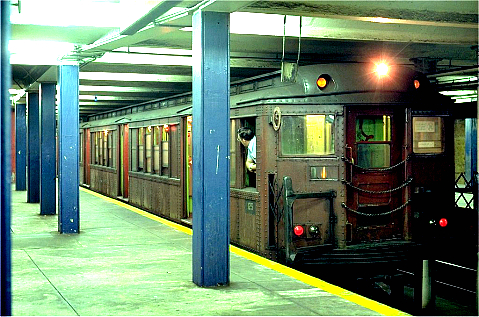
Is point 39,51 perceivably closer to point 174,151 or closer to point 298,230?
point 174,151

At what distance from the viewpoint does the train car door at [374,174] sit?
852cm

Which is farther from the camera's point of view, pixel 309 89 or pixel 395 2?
pixel 309 89

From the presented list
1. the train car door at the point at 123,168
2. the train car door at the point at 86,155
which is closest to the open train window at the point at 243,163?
the train car door at the point at 123,168

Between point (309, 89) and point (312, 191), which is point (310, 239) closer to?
point (312, 191)

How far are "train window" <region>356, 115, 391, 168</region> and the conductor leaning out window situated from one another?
4.72 ft

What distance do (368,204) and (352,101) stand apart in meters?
1.41

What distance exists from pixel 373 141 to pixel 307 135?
94 centimetres

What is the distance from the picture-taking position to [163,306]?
5.84 m

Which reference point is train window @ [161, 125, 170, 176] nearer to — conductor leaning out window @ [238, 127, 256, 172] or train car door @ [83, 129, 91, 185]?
conductor leaning out window @ [238, 127, 256, 172]

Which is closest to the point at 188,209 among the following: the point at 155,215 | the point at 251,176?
the point at 155,215

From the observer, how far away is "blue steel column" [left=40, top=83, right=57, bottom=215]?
13844 millimetres

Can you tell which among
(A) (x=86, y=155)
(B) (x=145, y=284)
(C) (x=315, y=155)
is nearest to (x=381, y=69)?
(C) (x=315, y=155)

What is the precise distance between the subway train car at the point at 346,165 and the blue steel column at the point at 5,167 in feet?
16.4

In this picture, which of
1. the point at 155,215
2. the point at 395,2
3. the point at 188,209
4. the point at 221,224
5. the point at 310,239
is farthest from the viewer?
the point at 155,215
